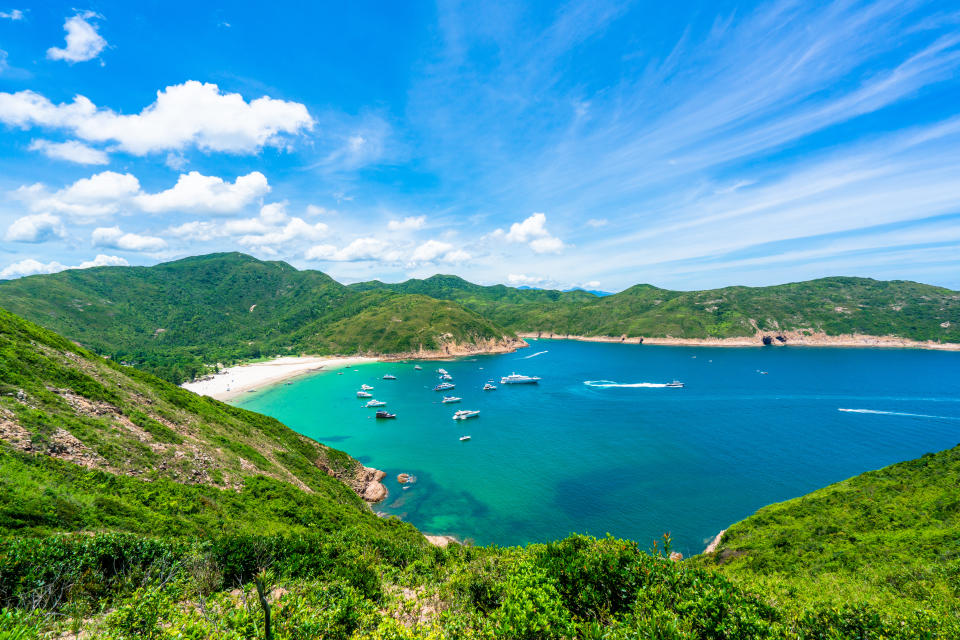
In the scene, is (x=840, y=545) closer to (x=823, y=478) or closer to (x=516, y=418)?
(x=823, y=478)

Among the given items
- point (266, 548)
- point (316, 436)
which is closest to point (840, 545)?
point (266, 548)

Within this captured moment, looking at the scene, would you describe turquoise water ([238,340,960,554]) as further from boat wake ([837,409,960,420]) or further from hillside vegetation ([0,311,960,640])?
hillside vegetation ([0,311,960,640])

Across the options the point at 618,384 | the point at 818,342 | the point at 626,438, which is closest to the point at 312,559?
the point at 626,438

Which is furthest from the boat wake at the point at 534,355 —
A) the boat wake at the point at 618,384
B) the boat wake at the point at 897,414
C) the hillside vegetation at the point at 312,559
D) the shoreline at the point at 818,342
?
the hillside vegetation at the point at 312,559

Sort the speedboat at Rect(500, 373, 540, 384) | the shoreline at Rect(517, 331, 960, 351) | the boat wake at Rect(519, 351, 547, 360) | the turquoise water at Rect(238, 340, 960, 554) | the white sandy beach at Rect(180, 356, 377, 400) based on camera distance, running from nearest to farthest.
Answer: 1. the turquoise water at Rect(238, 340, 960, 554)
2. the white sandy beach at Rect(180, 356, 377, 400)
3. the speedboat at Rect(500, 373, 540, 384)
4. the shoreline at Rect(517, 331, 960, 351)
5. the boat wake at Rect(519, 351, 547, 360)

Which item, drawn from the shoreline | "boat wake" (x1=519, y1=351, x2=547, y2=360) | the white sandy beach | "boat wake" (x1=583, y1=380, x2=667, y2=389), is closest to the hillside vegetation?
"boat wake" (x1=583, y1=380, x2=667, y2=389)

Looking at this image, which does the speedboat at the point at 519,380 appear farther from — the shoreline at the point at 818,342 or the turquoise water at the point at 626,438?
the shoreline at the point at 818,342
